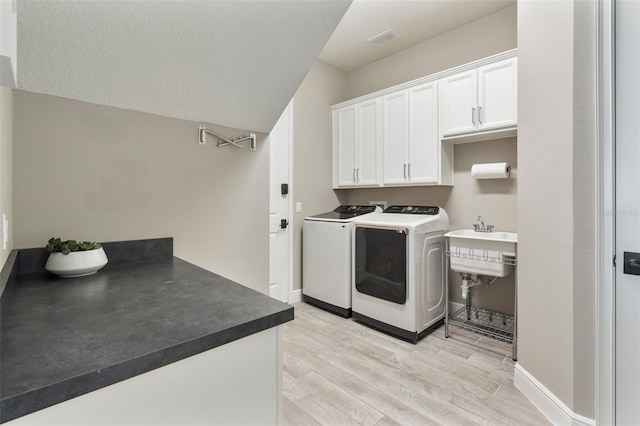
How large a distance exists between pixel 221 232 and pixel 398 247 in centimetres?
151

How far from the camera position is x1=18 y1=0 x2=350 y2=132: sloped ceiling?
3.60 feet

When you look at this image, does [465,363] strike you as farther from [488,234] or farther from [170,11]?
[170,11]

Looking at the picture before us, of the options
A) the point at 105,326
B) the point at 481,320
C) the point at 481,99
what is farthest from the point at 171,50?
the point at 481,320

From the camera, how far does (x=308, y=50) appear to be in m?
1.54

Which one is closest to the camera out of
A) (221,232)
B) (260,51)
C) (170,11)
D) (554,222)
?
(170,11)

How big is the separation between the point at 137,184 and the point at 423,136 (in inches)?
98.8

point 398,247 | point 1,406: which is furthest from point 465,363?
point 1,406

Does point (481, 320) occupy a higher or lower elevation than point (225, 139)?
lower

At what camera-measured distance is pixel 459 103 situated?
110 inches

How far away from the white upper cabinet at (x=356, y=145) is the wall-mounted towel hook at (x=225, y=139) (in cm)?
184

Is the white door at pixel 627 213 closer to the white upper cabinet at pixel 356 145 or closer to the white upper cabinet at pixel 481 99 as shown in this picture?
the white upper cabinet at pixel 481 99

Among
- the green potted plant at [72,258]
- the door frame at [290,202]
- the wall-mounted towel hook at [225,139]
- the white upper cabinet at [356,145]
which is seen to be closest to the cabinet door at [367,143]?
A: the white upper cabinet at [356,145]

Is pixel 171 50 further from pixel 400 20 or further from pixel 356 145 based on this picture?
pixel 356 145

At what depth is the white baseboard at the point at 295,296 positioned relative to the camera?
144 inches
